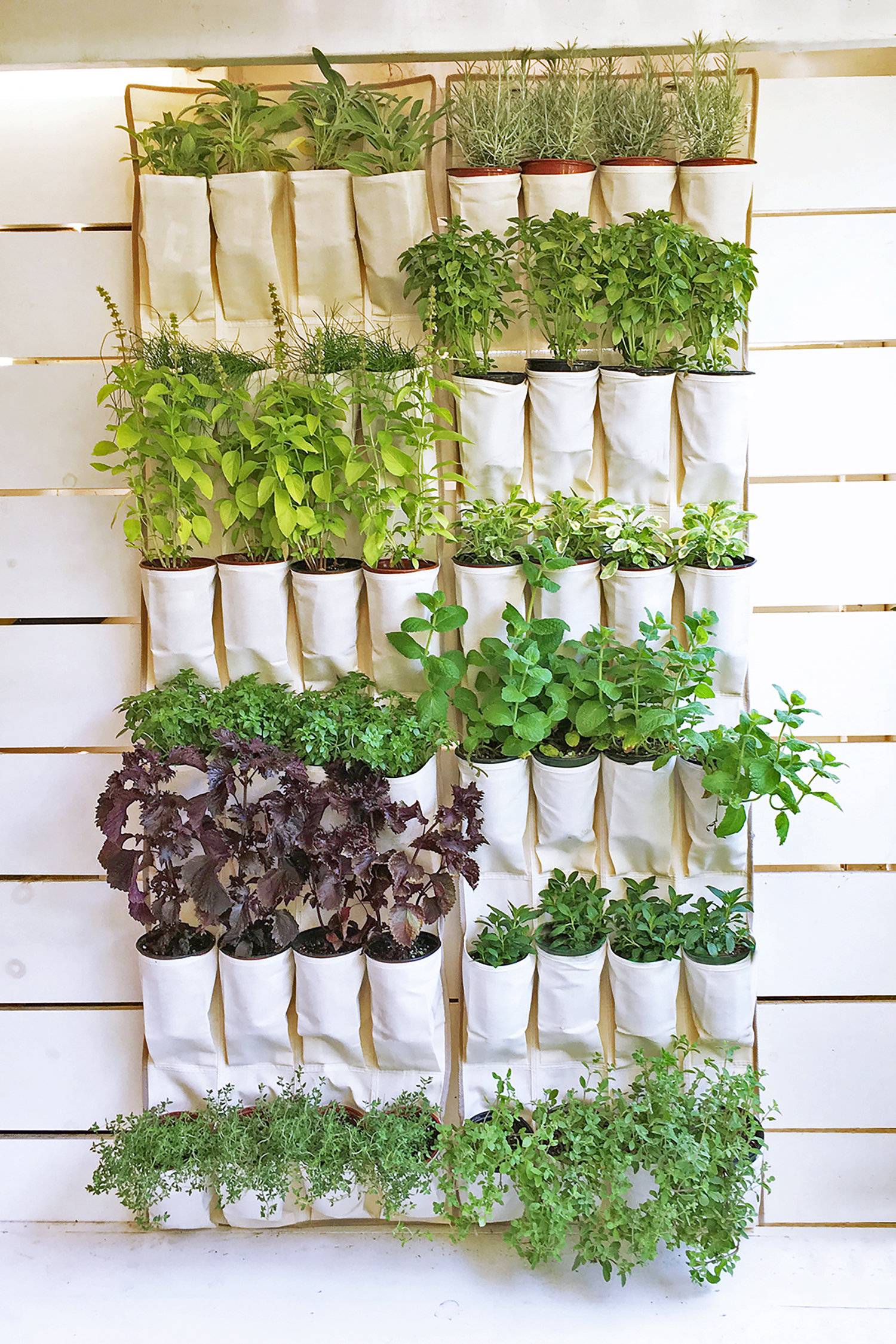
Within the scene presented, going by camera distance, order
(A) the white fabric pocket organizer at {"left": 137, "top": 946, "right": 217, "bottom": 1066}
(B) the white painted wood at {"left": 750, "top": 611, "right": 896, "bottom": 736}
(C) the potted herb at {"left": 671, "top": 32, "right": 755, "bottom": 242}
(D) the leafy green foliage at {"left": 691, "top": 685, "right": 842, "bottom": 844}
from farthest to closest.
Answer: (B) the white painted wood at {"left": 750, "top": 611, "right": 896, "bottom": 736}
(A) the white fabric pocket organizer at {"left": 137, "top": 946, "right": 217, "bottom": 1066}
(C) the potted herb at {"left": 671, "top": 32, "right": 755, "bottom": 242}
(D) the leafy green foliage at {"left": 691, "top": 685, "right": 842, "bottom": 844}

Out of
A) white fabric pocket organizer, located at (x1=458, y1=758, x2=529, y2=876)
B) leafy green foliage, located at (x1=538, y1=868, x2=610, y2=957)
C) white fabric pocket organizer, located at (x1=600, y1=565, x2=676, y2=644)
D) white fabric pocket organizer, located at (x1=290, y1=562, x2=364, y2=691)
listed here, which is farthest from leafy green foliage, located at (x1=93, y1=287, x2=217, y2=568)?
leafy green foliage, located at (x1=538, y1=868, x2=610, y2=957)

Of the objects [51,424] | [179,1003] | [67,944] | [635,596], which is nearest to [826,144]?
[635,596]

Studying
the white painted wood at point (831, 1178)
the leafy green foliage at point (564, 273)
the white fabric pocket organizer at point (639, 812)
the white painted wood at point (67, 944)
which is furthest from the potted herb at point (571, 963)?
the leafy green foliage at point (564, 273)

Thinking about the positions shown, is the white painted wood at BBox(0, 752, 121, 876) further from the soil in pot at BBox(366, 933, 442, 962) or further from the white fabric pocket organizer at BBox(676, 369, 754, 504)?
the white fabric pocket organizer at BBox(676, 369, 754, 504)

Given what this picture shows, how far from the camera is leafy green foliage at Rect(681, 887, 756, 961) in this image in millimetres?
2361

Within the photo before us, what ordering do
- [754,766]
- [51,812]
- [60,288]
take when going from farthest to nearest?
[51,812], [60,288], [754,766]

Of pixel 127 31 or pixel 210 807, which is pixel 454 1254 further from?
pixel 127 31

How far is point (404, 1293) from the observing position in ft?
7.61

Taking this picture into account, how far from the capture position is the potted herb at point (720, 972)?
234cm

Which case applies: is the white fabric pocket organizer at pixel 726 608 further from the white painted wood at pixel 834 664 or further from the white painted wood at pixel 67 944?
the white painted wood at pixel 67 944

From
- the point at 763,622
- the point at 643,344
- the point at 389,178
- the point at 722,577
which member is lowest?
the point at 763,622

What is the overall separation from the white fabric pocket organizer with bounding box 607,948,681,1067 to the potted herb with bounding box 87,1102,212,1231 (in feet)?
3.27

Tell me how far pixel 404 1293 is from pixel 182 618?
63.6 inches

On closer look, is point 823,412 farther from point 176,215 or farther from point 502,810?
point 176,215
